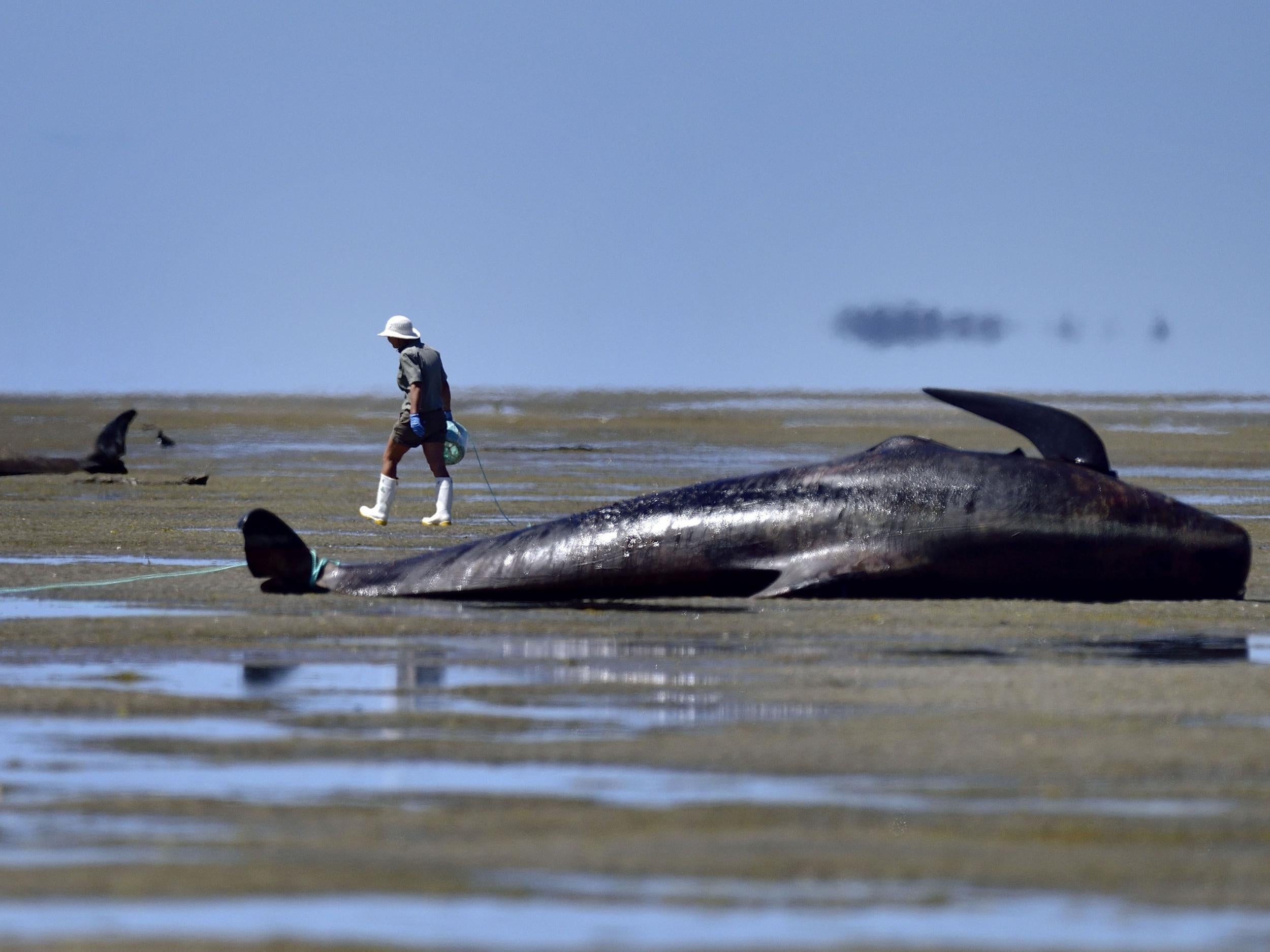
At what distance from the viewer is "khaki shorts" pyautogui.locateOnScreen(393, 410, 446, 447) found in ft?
58.1

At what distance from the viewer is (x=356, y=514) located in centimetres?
1953

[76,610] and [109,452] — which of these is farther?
[109,452]

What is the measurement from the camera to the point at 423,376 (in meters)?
18.0

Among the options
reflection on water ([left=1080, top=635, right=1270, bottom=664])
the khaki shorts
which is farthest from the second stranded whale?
the khaki shorts

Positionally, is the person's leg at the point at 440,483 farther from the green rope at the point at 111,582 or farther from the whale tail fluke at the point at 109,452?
the whale tail fluke at the point at 109,452

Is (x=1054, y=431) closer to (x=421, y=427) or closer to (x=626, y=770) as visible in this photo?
(x=626, y=770)

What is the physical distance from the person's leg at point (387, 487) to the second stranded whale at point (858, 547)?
5995 millimetres

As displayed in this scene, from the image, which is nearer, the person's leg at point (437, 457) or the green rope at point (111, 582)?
the green rope at point (111, 582)

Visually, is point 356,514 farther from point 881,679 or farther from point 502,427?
point 502,427

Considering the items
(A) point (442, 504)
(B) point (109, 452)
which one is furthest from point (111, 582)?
(B) point (109, 452)

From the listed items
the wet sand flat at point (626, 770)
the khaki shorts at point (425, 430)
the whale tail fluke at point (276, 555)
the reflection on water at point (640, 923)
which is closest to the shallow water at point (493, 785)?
the wet sand flat at point (626, 770)

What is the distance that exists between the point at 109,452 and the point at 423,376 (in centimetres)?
910

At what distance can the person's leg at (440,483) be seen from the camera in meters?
17.9

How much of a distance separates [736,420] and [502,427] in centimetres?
1060
